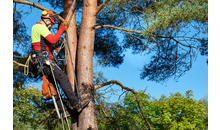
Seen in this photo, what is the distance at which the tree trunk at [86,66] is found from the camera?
4.95 metres

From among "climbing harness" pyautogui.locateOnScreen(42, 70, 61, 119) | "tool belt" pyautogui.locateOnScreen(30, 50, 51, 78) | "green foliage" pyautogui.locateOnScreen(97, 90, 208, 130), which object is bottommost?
"green foliage" pyautogui.locateOnScreen(97, 90, 208, 130)

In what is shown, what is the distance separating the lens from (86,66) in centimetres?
536

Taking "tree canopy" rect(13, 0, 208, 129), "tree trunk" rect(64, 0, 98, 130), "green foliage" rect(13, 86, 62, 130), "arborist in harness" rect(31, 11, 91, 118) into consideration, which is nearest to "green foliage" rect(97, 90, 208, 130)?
"tree canopy" rect(13, 0, 208, 129)

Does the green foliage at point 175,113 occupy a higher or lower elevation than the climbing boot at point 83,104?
lower

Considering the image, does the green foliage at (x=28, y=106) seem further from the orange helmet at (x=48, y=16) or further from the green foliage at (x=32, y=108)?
the orange helmet at (x=48, y=16)

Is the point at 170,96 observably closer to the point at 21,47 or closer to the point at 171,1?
the point at 171,1

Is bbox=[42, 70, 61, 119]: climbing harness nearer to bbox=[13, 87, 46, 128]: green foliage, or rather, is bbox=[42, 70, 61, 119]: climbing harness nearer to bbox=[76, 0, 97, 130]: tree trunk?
bbox=[76, 0, 97, 130]: tree trunk

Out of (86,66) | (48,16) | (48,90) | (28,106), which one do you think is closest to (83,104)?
(48,90)

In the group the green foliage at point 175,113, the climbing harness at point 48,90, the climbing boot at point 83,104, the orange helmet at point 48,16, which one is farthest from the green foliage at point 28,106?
the green foliage at point 175,113

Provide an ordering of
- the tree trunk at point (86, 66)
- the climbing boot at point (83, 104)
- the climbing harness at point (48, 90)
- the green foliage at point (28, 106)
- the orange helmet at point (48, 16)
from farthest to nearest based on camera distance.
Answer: the green foliage at point (28, 106) → the tree trunk at point (86, 66) → the climbing boot at point (83, 104) → the orange helmet at point (48, 16) → the climbing harness at point (48, 90)

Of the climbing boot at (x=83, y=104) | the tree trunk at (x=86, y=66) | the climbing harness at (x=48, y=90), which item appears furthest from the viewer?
the tree trunk at (x=86, y=66)

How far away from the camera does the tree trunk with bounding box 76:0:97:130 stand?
495 cm

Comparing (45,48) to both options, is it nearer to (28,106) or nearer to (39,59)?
(39,59)
